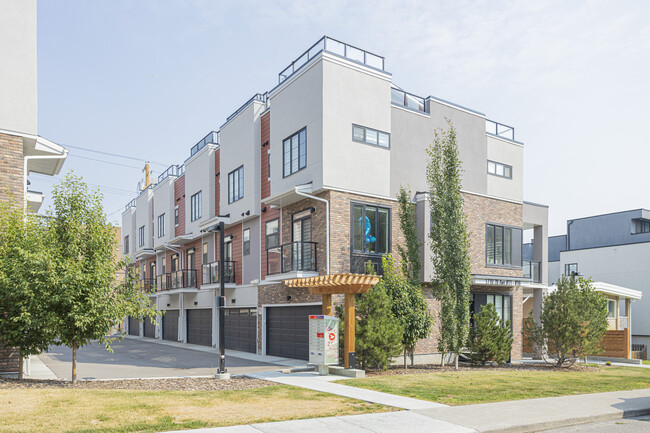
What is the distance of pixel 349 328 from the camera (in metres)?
16.8

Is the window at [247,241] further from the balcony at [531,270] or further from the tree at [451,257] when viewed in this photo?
the balcony at [531,270]

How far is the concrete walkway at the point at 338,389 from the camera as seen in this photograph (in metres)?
11.5

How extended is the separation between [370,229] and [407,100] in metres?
5.97

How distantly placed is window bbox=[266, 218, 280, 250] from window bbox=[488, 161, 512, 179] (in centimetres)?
1027

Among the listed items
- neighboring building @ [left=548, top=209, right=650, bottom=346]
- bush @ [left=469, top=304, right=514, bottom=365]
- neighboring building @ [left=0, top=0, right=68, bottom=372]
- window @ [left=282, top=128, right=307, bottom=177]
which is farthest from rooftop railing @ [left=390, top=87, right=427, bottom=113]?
neighboring building @ [left=548, top=209, right=650, bottom=346]

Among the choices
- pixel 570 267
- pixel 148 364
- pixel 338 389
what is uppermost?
pixel 570 267

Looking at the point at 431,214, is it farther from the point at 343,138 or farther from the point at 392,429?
the point at 392,429

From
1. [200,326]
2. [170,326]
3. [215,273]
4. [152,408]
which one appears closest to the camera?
[152,408]

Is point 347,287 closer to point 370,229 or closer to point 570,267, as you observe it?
point 370,229

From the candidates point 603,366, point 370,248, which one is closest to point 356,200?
point 370,248

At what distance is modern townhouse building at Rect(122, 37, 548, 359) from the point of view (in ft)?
66.3

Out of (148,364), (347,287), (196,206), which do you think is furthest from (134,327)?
(347,287)

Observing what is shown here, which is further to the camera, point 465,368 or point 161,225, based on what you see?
point 161,225

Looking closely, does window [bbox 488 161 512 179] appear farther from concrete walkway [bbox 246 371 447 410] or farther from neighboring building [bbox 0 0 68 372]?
neighboring building [bbox 0 0 68 372]
